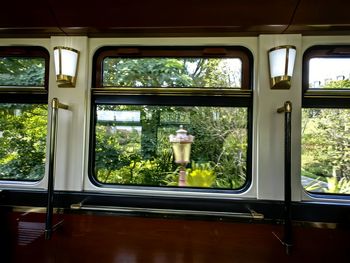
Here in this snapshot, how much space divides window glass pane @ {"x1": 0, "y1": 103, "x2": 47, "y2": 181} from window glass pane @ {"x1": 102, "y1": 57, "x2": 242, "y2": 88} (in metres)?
0.64

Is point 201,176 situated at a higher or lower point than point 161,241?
higher

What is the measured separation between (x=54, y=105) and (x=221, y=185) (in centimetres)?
128

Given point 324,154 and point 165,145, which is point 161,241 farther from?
point 324,154

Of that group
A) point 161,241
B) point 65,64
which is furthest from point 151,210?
point 65,64

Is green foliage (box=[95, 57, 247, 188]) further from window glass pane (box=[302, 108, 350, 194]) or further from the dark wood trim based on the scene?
window glass pane (box=[302, 108, 350, 194])

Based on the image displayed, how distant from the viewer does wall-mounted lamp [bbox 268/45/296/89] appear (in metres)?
1.53

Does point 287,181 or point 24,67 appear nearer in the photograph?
point 287,181

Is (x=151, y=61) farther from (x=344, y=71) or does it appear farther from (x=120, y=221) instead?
(x=344, y=71)

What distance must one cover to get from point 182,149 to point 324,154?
40.0 inches

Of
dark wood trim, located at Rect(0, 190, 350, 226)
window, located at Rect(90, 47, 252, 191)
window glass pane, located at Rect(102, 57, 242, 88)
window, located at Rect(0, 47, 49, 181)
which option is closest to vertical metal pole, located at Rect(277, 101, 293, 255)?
dark wood trim, located at Rect(0, 190, 350, 226)

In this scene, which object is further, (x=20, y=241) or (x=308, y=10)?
(x=20, y=241)

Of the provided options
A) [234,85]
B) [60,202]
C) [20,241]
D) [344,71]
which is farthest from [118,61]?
[344,71]

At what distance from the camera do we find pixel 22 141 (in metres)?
1.94

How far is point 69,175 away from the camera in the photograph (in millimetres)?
1769
